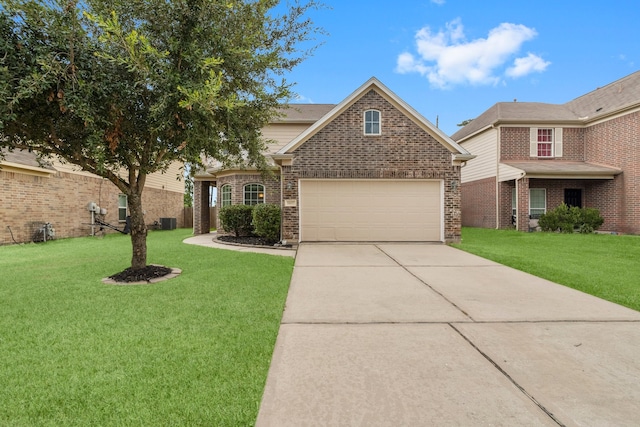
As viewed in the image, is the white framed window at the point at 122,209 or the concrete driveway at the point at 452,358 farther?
the white framed window at the point at 122,209

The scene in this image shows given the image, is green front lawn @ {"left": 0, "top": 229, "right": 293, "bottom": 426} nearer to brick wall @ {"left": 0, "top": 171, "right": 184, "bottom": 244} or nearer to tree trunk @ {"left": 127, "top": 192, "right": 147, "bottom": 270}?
tree trunk @ {"left": 127, "top": 192, "right": 147, "bottom": 270}

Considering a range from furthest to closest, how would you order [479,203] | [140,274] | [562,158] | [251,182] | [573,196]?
[479,203] < [573,196] < [562,158] < [251,182] < [140,274]

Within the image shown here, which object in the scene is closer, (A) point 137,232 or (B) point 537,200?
(A) point 137,232

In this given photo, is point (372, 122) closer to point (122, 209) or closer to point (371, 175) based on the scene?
point (371, 175)

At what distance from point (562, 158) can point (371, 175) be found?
1217 centimetres

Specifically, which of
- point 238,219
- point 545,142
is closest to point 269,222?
point 238,219

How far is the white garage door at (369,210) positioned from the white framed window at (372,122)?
65.9 inches

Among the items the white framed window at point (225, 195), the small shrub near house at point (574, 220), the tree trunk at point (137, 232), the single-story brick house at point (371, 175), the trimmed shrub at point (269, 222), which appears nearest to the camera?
the tree trunk at point (137, 232)

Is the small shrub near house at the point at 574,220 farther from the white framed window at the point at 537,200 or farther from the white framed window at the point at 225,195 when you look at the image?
the white framed window at the point at 225,195

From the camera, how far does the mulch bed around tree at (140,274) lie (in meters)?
6.06

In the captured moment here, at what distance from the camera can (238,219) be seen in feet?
42.6

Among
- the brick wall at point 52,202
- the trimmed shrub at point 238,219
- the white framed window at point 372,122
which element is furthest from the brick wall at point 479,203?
the brick wall at point 52,202

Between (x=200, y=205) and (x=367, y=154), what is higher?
(x=367, y=154)

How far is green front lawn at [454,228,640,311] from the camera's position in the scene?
5.42 m
